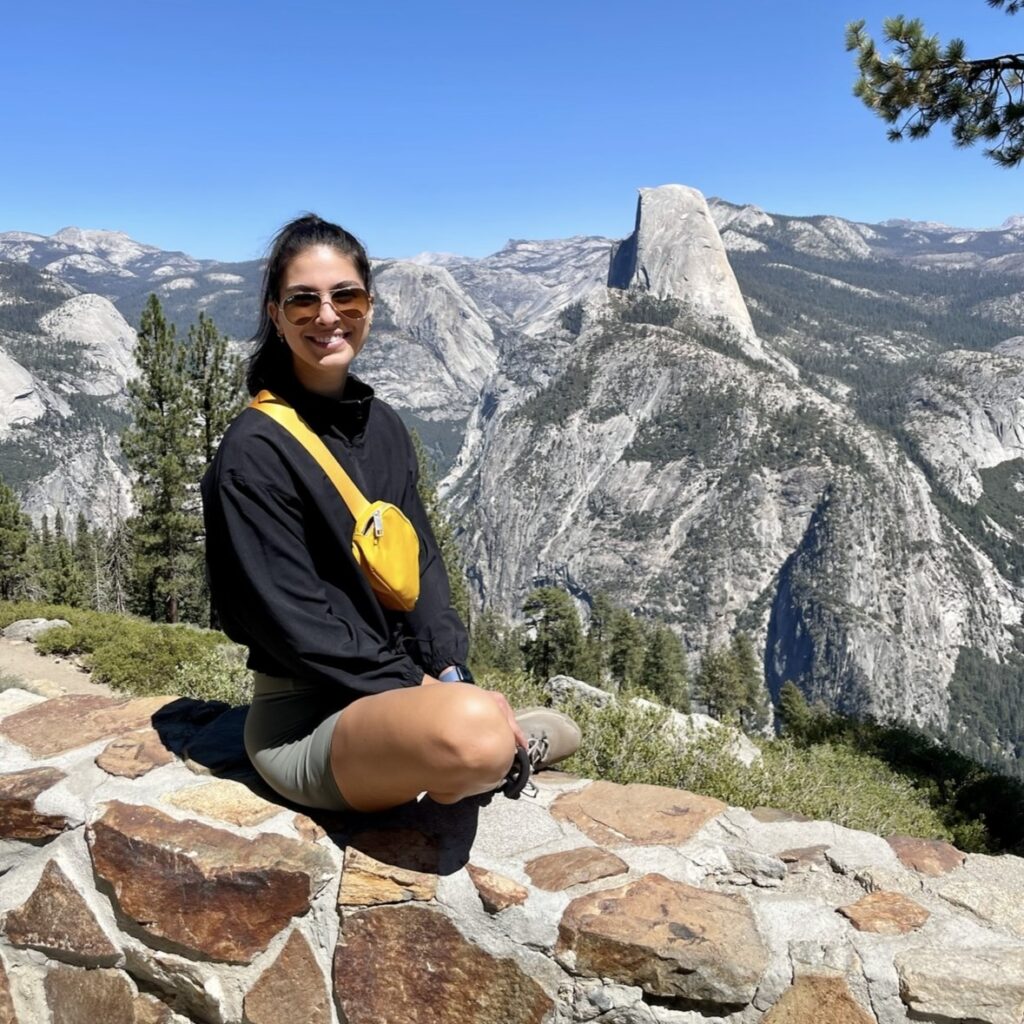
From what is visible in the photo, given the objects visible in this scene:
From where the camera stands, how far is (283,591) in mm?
2359

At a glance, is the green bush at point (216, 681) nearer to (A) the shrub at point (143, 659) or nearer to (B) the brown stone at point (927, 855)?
(A) the shrub at point (143, 659)

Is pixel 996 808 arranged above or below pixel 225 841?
below

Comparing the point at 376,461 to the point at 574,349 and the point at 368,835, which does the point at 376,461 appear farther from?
the point at 574,349

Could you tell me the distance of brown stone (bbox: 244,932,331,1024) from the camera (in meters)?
2.29

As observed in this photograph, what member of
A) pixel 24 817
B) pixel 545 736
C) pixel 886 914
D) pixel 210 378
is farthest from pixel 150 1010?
pixel 210 378

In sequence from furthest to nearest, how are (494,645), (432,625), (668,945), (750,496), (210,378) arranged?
(750,496) → (494,645) → (210,378) → (432,625) → (668,945)

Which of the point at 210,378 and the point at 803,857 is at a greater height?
the point at 210,378

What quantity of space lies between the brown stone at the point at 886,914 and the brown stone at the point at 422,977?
915 millimetres

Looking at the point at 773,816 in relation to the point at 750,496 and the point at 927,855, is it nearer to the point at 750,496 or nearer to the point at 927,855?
the point at 927,855

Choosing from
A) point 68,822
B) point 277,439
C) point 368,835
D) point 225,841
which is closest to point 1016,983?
point 368,835

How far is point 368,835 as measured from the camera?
2.48 m

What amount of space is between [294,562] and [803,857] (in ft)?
6.30

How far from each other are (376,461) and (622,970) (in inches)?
70.9

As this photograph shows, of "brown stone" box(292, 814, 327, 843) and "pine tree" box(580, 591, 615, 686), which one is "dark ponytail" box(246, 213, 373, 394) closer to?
"brown stone" box(292, 814, 327, 843)
